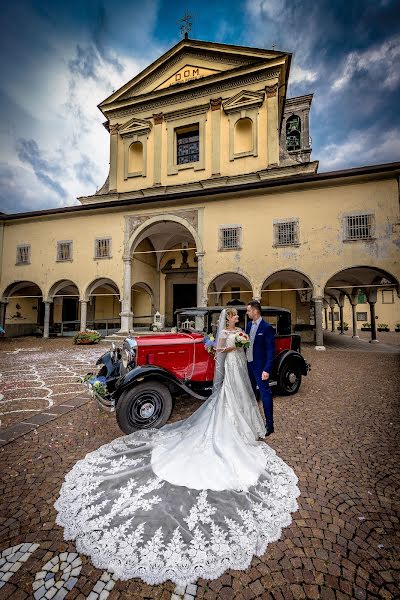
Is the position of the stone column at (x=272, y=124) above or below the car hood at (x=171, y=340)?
above

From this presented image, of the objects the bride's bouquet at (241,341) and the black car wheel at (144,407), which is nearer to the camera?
the bride's bouquet at (241,341)

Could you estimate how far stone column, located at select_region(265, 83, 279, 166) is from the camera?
17.1 metres

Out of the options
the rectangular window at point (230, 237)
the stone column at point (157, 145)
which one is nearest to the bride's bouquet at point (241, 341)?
the rectangular window at point (230, 237)

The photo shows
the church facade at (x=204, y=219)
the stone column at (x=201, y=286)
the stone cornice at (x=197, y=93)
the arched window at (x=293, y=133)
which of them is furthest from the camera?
the arched window at (x=293, y=133)

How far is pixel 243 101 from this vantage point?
17.8m

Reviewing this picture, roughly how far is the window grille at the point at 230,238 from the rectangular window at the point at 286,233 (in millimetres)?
2093

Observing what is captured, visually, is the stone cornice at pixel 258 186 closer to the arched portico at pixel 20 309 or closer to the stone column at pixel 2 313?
the arched portico at pixel 20 309

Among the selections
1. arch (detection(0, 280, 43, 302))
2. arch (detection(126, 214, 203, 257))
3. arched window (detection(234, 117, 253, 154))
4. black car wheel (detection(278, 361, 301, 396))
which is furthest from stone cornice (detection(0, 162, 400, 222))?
Result: black car wheel (detection(278, 361, 301, 396))

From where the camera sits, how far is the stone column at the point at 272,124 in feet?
56.2

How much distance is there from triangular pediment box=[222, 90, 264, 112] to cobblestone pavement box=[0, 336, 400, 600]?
19752 millimetres

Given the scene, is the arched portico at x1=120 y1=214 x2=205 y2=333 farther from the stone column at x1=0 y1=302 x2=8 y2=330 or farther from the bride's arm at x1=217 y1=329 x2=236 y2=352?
the bride's arm at x1=217 y1=329 x2=236 y2=352

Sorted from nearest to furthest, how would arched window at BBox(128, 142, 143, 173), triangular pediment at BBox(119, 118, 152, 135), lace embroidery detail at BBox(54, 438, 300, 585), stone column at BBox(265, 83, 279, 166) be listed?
lace embroidery detail at BBox(54, 438, 300, 585) → stone column at BBox(265, 83, 279, 166) → triangular pediment at BBox(119, 118, 152, 135) → arched window at BBox(128, 142, 143, 173)

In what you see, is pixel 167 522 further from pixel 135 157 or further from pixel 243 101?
pixel 135 157

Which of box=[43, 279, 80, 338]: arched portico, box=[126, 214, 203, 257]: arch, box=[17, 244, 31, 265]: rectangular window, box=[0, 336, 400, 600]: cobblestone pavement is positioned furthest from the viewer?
box=[43, 279, 80, 338]: arched portico
